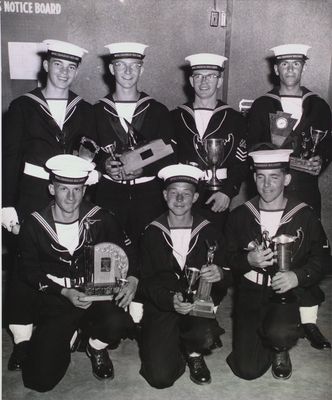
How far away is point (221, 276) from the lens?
311 cm

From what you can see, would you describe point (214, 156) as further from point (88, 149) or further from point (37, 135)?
point (37, 135)

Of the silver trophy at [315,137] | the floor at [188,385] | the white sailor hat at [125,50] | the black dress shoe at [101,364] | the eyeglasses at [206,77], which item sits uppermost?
the white sailor hat at [125,50]

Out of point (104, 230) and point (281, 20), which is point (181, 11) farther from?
point (104, 230)

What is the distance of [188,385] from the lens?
3.06m

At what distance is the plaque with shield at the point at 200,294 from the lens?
293cm

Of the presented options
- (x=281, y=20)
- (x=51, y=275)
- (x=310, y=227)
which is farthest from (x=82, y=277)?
(x=281, y=20)

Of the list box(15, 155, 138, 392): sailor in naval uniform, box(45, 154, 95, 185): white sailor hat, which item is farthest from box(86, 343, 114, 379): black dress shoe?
box(45, 154, 95, 185): white sailor hat

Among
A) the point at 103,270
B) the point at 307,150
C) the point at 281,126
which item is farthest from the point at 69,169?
the point at 307,150

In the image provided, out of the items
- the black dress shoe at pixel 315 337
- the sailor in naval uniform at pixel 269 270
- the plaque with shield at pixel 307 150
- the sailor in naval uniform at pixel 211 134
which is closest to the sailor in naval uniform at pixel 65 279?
the sailor in naval uniform at pixel 269 270

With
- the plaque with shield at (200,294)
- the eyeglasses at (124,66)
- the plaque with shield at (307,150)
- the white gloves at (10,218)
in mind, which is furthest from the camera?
the plaque with shield at (307,150)

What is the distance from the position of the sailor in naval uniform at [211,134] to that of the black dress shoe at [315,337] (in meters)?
0.94

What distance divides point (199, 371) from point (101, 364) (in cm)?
59

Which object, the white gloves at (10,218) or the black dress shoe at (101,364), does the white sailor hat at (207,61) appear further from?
the black dress shoe at (101,364)

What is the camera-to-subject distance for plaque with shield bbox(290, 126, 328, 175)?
12.1ft
